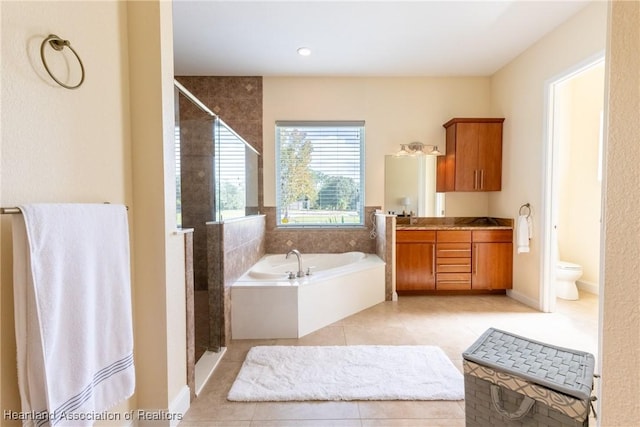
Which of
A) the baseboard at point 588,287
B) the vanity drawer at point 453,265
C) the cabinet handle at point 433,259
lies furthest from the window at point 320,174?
the baseboard at point 588,287

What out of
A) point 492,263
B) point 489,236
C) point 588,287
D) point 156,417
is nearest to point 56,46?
point 156,417

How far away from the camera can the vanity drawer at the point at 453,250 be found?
3.68 m

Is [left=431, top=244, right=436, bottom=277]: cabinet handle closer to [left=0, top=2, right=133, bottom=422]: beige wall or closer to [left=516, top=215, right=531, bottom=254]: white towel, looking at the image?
[left=516, top=215, right=531, bottom=254]: white towel

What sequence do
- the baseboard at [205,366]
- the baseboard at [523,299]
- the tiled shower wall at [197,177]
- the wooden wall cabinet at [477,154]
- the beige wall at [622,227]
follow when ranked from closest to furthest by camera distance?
the beige wall at [622,227]
the baseboard at [205,366]
the tiled shower wall at [197,177]
the baseboard at [523,299]
the wooden wall cabinet at [477,154]

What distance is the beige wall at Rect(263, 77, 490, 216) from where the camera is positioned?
4012 millimetres

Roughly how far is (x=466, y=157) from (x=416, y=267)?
1590 mm

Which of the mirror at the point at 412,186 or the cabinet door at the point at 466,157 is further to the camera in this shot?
the mirror at the point at 412,186

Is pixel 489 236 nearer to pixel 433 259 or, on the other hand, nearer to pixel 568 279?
pixel 433 259

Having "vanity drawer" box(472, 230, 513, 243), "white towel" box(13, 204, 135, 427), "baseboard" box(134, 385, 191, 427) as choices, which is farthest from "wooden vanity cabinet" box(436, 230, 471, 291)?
"white towel" box(13, 204, 135, 427)

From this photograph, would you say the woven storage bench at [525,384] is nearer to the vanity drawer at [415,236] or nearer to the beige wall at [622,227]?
the beige wall at [622,227]

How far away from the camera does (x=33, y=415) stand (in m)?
0.89

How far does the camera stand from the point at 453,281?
3688mm

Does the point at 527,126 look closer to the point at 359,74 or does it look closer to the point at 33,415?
the point at 359,74

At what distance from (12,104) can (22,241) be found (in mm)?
428
